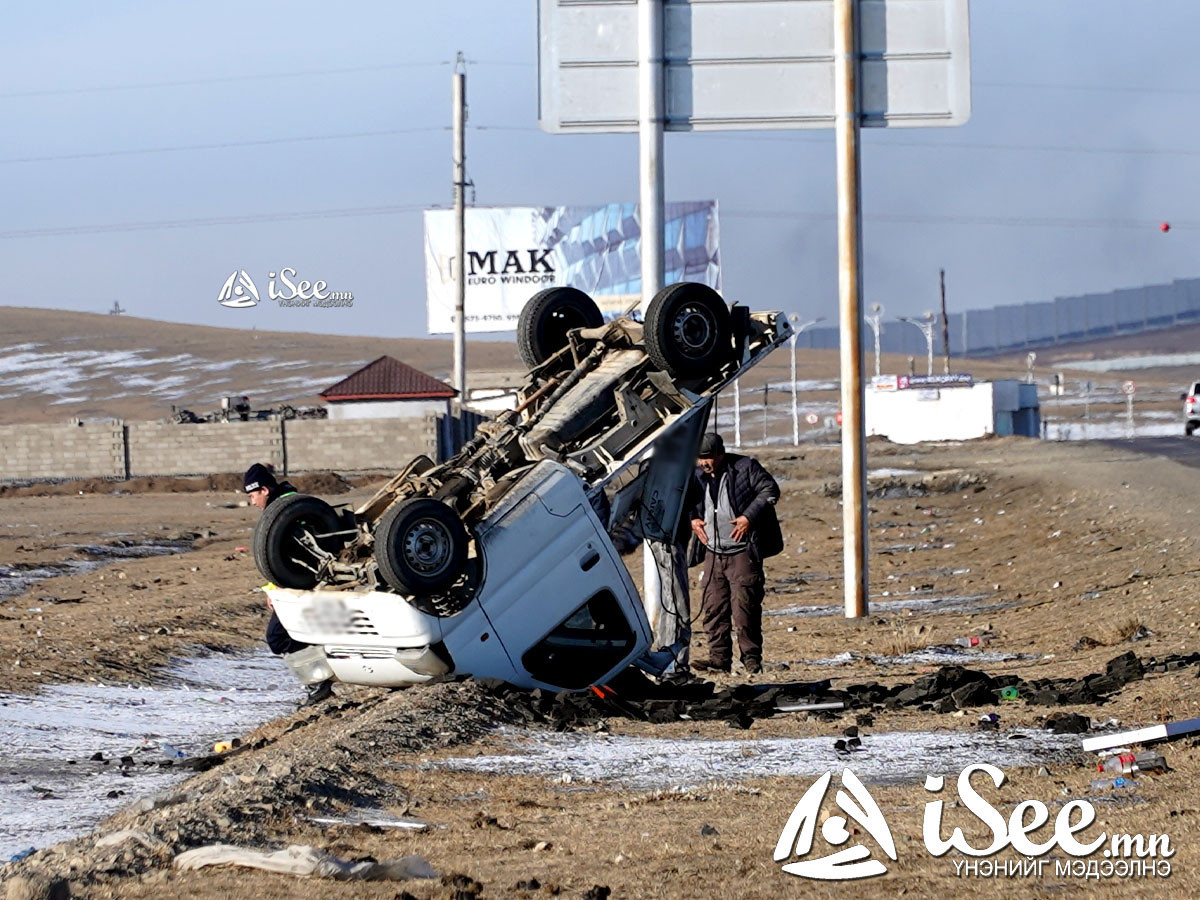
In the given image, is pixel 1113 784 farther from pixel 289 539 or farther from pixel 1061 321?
pixel 1061 321

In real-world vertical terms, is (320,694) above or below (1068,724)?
below

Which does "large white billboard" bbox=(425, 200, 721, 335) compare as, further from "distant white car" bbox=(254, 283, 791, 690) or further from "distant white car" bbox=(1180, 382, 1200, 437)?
"distant white car" bbox=(254, 283, 791, 690)

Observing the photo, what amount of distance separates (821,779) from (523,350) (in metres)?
4.98

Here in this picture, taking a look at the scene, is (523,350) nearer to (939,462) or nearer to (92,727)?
(92,727)

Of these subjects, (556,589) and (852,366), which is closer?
(556,589)

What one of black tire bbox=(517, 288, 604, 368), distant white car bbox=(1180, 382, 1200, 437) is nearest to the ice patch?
black tire bbox=(517, 288, 604, 368)

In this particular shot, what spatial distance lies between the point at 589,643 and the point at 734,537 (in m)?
2.47

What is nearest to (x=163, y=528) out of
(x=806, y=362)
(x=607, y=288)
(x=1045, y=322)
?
(x=607, y=288)

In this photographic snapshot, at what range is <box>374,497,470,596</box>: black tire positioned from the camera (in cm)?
888

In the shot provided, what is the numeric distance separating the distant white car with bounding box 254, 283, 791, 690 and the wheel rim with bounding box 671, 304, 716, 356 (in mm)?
10

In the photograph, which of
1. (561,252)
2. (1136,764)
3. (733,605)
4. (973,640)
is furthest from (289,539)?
(561,252)

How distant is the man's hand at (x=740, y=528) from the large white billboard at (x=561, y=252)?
1939 inches

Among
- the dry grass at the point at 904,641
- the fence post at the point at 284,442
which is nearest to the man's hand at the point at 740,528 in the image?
the dry grass at the point at 904,641

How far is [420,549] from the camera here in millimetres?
8930
